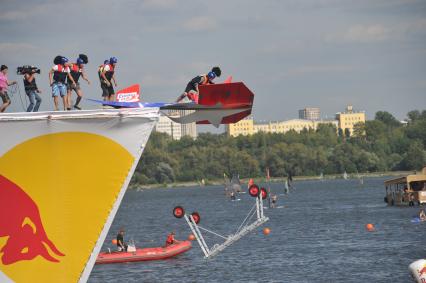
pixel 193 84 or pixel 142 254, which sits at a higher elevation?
pixel 193 84

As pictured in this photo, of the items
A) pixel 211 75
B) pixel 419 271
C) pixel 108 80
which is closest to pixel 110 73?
pixel 108 80

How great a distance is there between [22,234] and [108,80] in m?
5.02

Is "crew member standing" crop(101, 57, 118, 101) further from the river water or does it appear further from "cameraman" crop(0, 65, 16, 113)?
the river water

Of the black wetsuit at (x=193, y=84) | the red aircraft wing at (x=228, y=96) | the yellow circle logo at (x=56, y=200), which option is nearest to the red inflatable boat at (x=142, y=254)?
the black wetsuit at (x=193, y=84)

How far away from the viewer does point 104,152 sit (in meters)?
12.6

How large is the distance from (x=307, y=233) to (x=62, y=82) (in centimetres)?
7254

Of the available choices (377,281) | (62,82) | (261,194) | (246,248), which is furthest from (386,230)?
(62,82)

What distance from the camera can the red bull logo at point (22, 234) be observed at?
484 inches

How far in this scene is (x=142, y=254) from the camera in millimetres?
61281

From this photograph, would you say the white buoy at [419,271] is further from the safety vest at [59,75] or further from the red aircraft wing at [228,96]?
the red aircraft wing at [228,96]

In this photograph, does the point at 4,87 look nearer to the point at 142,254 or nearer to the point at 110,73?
the point at 110,73

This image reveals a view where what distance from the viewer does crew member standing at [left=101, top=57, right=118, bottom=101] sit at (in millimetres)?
16625

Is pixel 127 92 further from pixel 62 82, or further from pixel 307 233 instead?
pixel 307 233

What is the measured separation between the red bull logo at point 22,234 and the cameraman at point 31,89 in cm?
385
